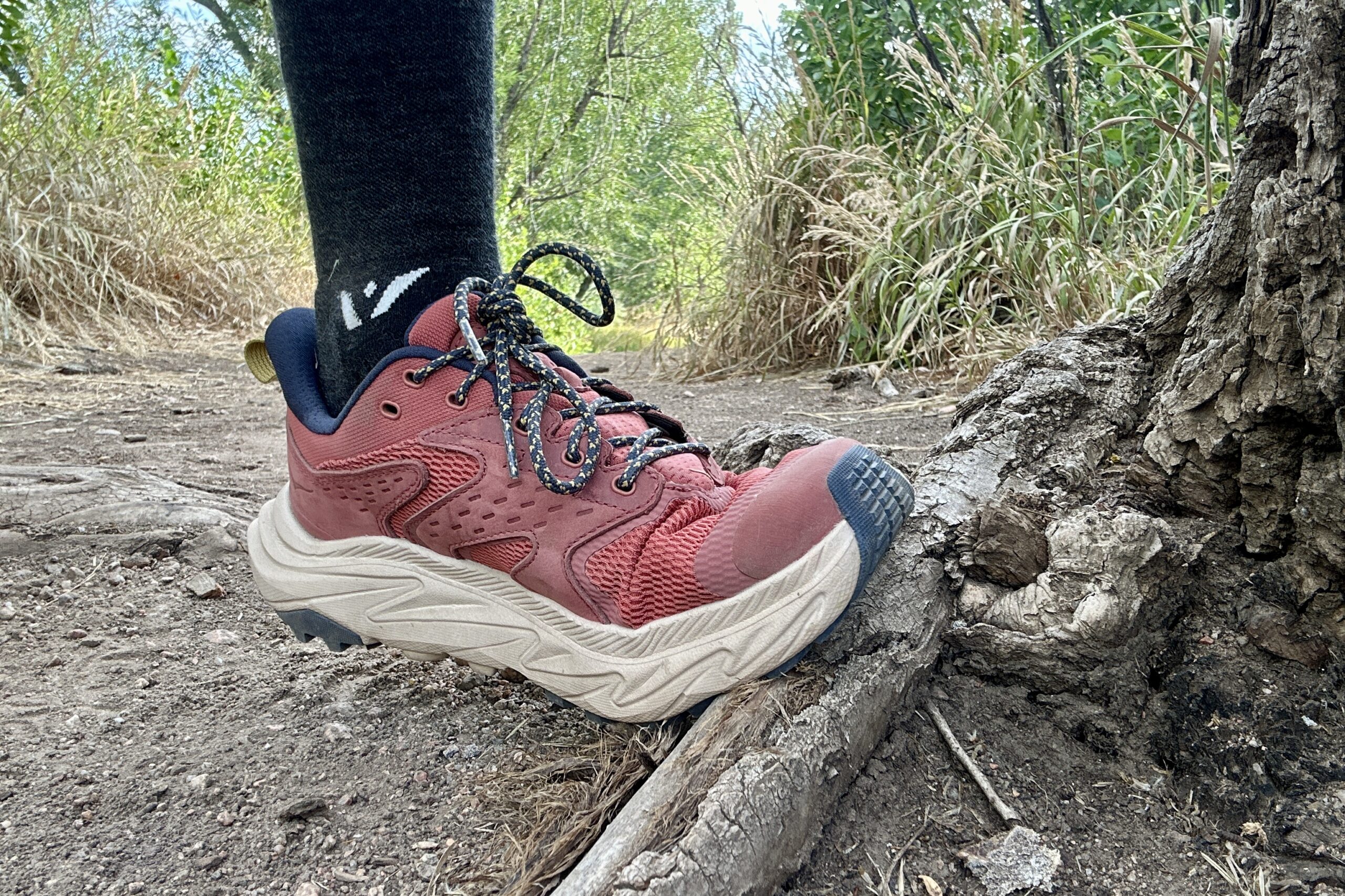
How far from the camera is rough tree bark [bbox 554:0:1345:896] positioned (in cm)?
78

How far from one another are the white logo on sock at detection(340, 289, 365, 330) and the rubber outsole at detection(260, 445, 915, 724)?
0.53 meters

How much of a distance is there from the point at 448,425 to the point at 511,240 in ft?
37.8

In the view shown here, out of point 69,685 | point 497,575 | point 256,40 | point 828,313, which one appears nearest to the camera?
point 497,575

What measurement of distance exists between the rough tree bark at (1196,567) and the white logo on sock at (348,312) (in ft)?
2.14

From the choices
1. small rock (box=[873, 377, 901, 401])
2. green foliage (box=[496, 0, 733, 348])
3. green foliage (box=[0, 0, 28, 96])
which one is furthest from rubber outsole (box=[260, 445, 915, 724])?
green foliage (box=[496, 0, 733, 348])

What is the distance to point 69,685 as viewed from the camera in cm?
117

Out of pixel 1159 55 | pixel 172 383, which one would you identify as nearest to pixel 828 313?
pixel 1159 55

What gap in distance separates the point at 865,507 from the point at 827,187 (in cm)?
309

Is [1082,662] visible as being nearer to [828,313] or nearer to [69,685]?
[69,685]

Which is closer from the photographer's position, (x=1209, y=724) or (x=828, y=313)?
(x=1209, y=724)

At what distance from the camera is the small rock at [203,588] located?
1.44m

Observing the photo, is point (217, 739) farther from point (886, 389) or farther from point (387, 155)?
point (886, 389)

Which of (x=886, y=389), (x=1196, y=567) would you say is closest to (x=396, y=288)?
(x=1196, y=567)

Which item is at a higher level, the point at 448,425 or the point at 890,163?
the point at 890,163
